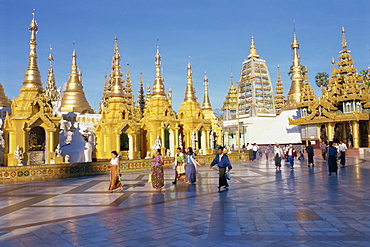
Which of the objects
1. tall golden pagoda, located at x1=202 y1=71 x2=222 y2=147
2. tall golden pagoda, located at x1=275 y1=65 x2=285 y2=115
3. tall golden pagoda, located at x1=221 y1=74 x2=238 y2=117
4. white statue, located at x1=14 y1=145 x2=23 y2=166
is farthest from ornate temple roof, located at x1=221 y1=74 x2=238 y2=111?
white statue, located at x1=14 y1=145 x2=23 y2=166

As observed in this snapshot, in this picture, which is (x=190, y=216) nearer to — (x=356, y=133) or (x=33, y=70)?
(x=33, y=70)

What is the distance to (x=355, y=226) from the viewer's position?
22.1ft

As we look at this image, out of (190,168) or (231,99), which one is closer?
(190,168)

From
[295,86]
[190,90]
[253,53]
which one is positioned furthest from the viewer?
[253,53]

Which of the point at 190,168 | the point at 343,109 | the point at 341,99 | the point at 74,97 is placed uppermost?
the point at 74,97

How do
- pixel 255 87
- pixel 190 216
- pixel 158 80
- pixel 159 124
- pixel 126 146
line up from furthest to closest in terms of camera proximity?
pixel 255 87, pixel 158 80, pixel 126 146, pixel 159 124, pixel 190 216

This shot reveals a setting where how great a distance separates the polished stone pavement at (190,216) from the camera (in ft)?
20.0

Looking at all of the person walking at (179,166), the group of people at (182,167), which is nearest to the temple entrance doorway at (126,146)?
the group of people at (182,167)

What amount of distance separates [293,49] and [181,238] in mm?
69782

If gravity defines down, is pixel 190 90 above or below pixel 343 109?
above

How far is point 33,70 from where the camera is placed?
23.5m

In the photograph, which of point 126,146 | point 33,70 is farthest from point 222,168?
point 126,146

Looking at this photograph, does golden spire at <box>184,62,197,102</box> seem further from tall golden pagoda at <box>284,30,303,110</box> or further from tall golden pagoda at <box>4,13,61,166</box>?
tall golden pagoda at <box>284,30,303,110</box>

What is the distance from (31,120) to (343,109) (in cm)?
3534
